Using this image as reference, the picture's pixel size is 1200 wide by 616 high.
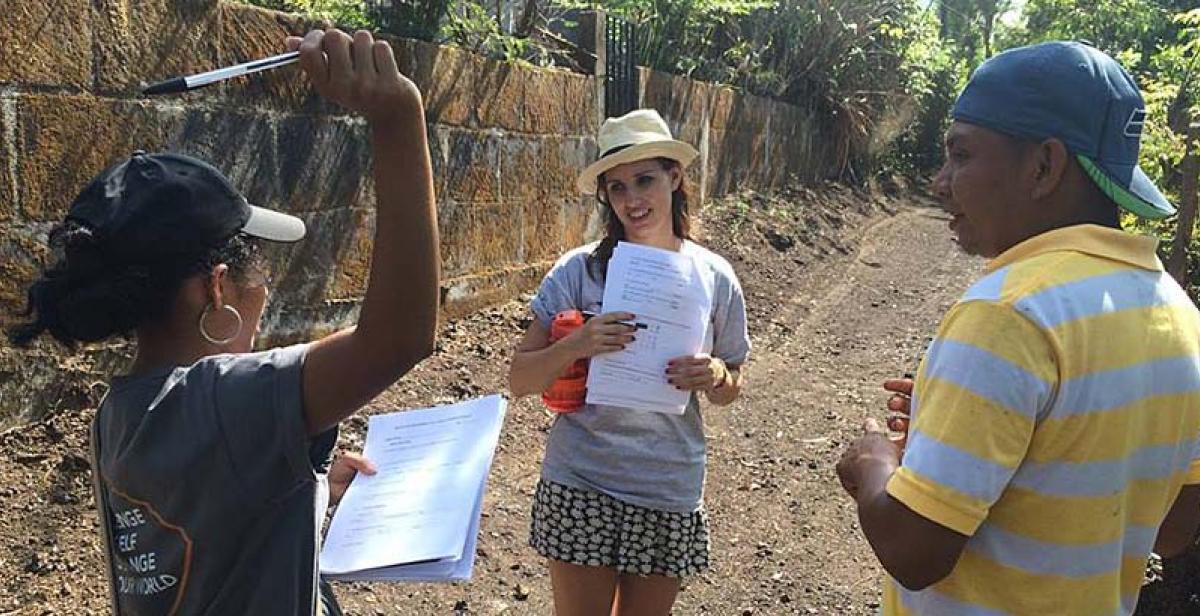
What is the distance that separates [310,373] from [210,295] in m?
0.27

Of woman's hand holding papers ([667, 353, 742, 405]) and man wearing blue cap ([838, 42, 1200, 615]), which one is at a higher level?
man wearing blue cap ([838, 42, 1200, 615])

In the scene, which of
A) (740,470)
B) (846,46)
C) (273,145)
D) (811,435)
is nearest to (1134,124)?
(740,470)

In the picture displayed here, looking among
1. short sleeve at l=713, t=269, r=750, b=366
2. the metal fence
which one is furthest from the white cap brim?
A: the metal fence

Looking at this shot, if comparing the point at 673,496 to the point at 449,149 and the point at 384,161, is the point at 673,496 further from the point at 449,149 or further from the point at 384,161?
the point at 449,149

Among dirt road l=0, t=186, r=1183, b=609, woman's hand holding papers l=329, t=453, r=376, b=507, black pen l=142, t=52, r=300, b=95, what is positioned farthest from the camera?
dirt road l=0, t=186, r=1183, b=609

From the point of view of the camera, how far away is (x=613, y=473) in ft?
8.66

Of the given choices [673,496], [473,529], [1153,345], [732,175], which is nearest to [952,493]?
[1153,345]

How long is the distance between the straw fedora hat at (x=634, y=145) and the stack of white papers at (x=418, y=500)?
1.02 meters

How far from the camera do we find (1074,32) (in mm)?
22641

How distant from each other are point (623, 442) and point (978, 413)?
1.37 metres

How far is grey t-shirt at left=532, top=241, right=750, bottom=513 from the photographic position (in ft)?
8.68

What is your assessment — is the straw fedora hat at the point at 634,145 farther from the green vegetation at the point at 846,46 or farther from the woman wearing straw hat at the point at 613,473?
the green vegetation at the point at 846,46

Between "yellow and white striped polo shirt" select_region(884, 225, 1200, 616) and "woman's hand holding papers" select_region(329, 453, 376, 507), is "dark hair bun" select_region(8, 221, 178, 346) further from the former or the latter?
"yellow and white striped polo shirt" select_region(884, 225, 1200, 616)

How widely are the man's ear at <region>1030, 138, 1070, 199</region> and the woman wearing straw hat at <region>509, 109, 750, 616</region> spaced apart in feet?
3.99
